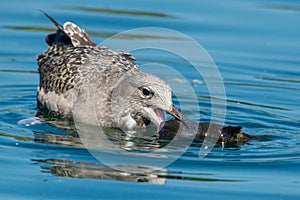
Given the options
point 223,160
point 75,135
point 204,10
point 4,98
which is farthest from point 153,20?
point 223,160

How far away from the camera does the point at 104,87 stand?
40.4 ft

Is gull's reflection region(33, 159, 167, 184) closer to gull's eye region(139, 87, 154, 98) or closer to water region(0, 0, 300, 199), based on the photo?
water region(0, 0, 300, 199)

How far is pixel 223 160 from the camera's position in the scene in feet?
34.0

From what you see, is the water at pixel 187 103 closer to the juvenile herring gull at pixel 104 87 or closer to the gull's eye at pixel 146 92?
the juvenile herring gull at pixel 104 87

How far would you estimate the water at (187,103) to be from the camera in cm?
938

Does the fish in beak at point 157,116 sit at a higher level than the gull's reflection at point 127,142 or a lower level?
higher

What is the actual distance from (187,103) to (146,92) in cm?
191

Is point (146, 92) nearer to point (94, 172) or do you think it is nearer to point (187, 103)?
point (187, 103)

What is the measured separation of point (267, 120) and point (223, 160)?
2.21 meters

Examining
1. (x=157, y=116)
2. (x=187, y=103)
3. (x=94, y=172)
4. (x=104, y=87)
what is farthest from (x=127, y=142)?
(x=187, y=103)

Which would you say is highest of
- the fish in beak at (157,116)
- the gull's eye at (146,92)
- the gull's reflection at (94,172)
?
the gull's eye at (146,92)

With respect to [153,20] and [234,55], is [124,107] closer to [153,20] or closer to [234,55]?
[234,55]

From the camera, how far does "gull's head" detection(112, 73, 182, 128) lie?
11320mm

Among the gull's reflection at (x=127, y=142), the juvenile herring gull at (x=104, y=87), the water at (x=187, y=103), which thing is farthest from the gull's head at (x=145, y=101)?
the water at (x=187, y=103)
